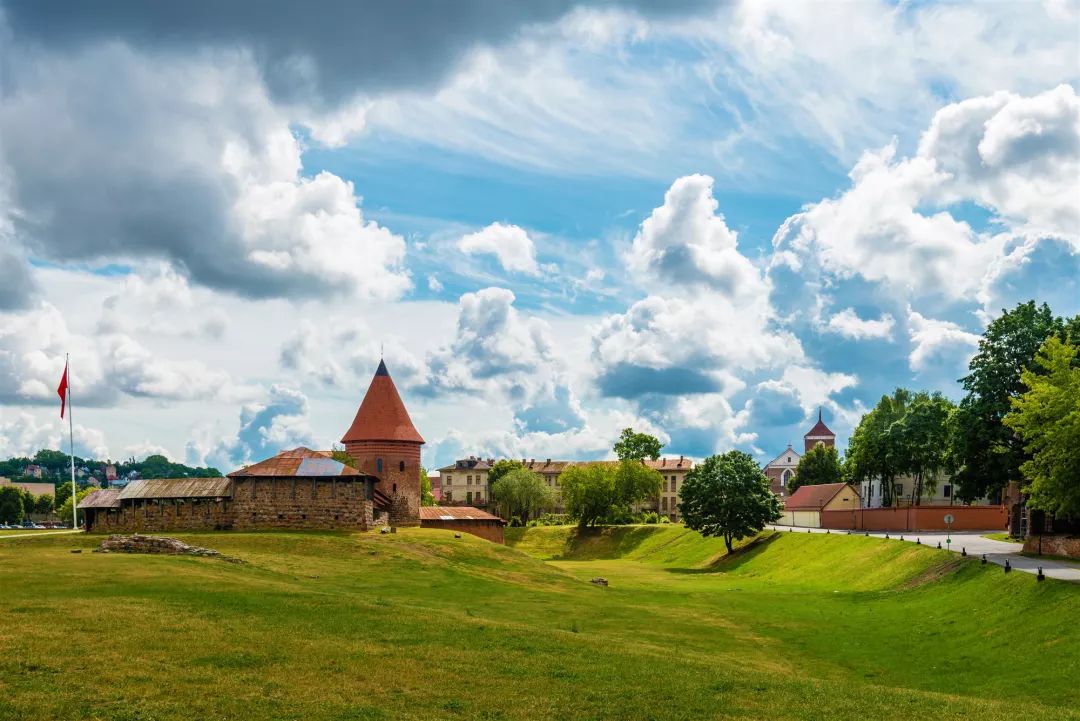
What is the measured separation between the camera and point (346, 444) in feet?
236

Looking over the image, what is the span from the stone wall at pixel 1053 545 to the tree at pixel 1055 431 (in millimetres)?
2765

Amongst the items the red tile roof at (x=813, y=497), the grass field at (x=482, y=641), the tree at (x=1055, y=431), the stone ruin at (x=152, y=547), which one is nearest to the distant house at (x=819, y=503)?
the red tile roof at (x=813, y=497)

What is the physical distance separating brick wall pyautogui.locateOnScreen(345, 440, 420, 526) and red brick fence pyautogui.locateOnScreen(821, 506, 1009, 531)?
42.4 metres

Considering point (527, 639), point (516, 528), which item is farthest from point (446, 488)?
point (527, 639)

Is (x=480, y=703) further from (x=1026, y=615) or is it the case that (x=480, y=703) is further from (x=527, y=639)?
(x=1026, y=615)

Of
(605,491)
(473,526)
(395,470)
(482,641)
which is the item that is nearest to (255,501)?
(395,470)

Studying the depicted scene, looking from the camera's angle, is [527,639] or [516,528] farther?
[516,528]

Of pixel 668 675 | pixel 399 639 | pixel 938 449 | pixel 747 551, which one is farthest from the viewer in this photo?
pixel 938 449

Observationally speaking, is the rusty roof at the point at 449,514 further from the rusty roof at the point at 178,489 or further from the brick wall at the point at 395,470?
the rusty roof at the point at 178,489

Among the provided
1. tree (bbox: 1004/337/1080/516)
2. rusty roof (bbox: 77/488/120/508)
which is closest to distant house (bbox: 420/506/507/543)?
rusty roof (bbox: 77/488/120/508)

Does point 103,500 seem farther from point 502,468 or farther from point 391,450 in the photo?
point 502,468

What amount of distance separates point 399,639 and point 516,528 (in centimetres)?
9554

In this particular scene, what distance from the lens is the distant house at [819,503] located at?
9594 cm

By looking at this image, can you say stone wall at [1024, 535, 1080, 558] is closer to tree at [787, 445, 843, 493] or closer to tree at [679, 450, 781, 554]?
tree at [679, 450, 781, 554]
